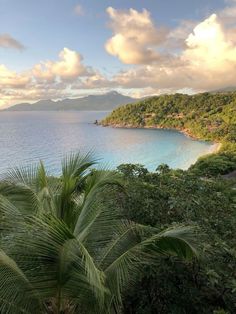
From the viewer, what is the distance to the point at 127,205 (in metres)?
7.32

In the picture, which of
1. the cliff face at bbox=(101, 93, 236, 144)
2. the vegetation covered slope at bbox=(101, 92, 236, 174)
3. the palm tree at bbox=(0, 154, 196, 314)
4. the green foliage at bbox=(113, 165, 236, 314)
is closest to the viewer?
the palm tree at bbox=(0, 154, 196, 314)

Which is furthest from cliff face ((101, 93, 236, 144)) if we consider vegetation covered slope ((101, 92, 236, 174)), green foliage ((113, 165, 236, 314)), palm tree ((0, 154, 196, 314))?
palm tree ((0, 154, 196, 314))

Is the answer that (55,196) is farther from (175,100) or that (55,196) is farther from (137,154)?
(175,100)

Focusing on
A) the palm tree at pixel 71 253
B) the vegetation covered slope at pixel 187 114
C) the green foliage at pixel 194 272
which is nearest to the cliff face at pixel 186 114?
the vegetation covered slope at pixel 187 114

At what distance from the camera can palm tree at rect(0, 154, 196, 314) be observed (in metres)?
3.89

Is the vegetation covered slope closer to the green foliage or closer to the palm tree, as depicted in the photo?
the green foliage

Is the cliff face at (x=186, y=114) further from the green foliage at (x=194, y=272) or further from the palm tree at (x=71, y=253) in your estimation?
the palm tree at (x=71, y=253)

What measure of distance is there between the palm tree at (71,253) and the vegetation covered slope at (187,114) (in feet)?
250

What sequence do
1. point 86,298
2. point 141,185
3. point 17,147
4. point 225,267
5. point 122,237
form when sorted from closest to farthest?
1. point 86,298
2. point 122,237
3. point 225,267
4. point 141,185
5. point 17,147

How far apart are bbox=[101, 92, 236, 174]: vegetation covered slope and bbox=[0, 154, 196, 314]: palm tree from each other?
7621 centimetres

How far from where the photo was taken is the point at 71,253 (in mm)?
3887

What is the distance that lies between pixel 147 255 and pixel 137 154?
2466 inches

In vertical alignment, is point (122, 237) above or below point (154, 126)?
above

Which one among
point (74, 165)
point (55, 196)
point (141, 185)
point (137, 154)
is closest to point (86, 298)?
point (55, 196)
